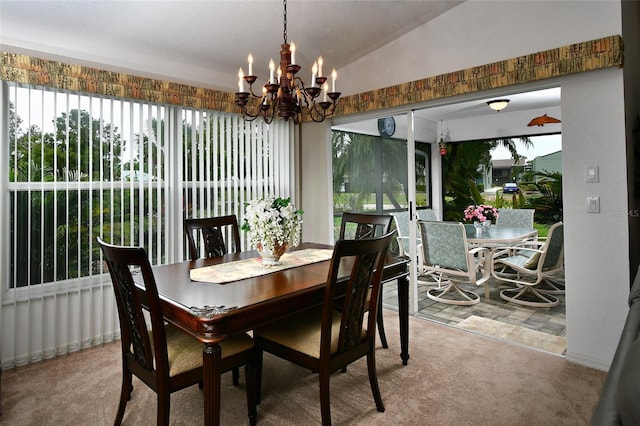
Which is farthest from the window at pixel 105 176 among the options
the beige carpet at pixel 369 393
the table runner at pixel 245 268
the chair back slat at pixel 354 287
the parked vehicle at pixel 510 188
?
the parked vehicle at pixel 510 188

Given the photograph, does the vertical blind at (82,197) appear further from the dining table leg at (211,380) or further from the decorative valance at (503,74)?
the dining table leg at (211,380)

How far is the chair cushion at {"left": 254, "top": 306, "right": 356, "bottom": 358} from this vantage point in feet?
6.43

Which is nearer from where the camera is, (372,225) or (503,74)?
(503,74)

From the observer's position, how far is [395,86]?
142 inches

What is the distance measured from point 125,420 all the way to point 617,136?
3.43 m

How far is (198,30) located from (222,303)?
7.88 feet

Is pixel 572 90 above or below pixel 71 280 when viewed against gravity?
above

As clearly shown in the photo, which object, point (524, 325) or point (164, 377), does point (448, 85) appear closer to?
point (524, 325)

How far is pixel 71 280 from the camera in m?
2.95

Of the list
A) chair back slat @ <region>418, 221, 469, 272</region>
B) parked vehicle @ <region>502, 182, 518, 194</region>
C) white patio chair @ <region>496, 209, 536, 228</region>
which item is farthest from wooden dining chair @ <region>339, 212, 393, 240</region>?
parked vehicle @ <region>502, 182, 518, 194</region>

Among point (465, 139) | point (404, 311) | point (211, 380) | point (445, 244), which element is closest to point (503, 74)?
point (445, 244)

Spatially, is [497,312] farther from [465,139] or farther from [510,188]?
[465,139]

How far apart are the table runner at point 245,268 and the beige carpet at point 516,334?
1645 mm

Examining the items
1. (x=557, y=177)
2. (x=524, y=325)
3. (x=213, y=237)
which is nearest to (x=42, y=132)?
(x=213, y=237)
